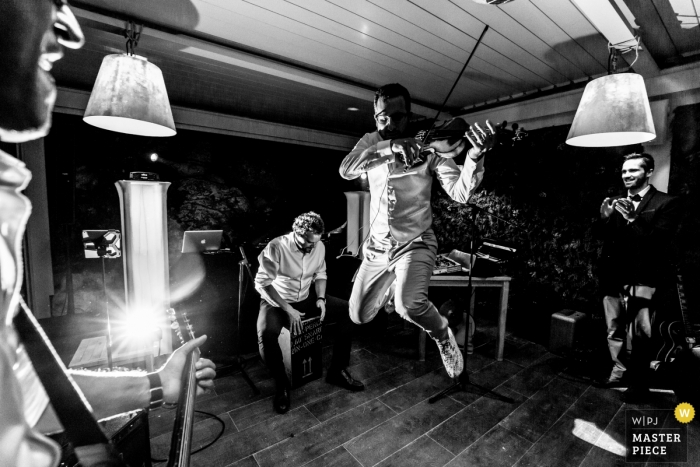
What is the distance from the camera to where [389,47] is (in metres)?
3.34

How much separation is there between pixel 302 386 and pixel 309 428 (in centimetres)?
71

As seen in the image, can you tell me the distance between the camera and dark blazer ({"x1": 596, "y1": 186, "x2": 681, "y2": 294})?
3.10m

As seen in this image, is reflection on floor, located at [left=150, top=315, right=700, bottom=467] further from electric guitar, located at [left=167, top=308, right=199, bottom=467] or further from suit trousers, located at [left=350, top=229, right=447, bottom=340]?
electric guitar, located at [left=167, top=308, right=199, bottom=467]

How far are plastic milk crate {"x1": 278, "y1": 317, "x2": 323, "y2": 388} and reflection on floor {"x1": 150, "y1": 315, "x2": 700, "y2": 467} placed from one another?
13cm

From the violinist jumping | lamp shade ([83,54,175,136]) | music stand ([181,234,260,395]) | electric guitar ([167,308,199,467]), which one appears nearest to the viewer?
electric guitar ([167,308,199,467])

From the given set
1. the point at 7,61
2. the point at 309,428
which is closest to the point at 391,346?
the point at 309,428

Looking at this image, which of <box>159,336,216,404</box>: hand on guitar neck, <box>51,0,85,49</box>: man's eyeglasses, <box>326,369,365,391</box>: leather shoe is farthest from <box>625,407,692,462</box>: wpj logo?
<box>51,0,85,49</box>: man's eyeglasses

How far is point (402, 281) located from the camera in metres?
2.31

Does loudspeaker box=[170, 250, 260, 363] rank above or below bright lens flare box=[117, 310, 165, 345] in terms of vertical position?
below

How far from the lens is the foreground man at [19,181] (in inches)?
17.2

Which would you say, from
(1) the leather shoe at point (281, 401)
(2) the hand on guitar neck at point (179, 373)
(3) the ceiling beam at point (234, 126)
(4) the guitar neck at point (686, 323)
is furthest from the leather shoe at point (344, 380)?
(3) the ceiling beam at point (234, 126)

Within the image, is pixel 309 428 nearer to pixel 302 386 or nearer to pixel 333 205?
pixel 302 386

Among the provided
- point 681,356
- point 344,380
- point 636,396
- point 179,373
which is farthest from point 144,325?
point 681,356

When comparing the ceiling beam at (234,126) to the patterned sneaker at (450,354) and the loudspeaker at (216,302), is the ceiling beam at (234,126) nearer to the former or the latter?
the loudspeaker at (216,302)
